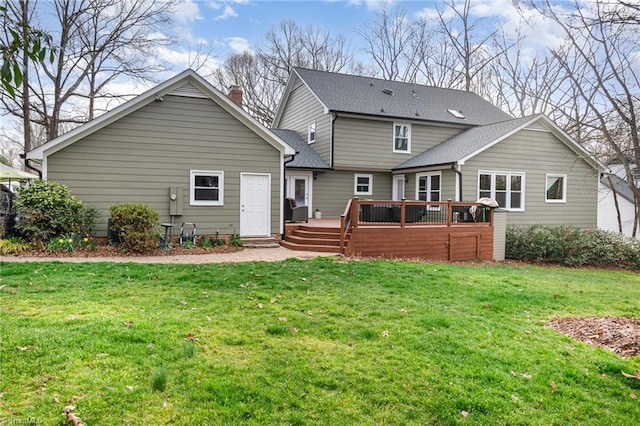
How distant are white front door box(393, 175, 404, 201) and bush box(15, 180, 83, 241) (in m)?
13.1

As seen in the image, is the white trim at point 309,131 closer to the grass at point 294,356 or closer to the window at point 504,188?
the window at point 504,188

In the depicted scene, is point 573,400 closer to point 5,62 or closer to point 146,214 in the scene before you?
point 5,62

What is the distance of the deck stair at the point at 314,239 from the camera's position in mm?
11867

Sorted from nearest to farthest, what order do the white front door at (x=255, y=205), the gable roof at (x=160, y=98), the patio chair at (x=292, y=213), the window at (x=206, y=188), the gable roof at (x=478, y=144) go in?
the gable roof at (x=160, y=98), the window at (x=206, y=188), the white front door at (x=255, y=205), the patio chair at (x=292, y=213), the gable roof at (x=478, y=144)

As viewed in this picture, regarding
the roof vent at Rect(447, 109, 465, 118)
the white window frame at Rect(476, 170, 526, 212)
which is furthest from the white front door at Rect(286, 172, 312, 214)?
the roof vent at Rect(447, 109, 465, 118)

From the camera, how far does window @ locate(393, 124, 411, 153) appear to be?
18688 millimetres

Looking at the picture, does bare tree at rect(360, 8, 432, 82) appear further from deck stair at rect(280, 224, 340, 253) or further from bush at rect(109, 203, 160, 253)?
bush at rect(109, 203, 160, 253)

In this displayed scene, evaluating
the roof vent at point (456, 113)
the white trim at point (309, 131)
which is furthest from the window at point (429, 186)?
the white trim at point (309, 131)

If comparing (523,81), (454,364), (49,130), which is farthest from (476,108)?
(49,130)

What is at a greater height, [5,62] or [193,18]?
[193,18]

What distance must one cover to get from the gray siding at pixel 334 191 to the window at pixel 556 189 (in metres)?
7.32

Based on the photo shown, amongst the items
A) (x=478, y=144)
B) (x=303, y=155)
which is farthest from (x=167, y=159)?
(x=478, y=144)

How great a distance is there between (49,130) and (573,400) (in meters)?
22.8

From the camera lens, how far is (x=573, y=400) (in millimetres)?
3539
